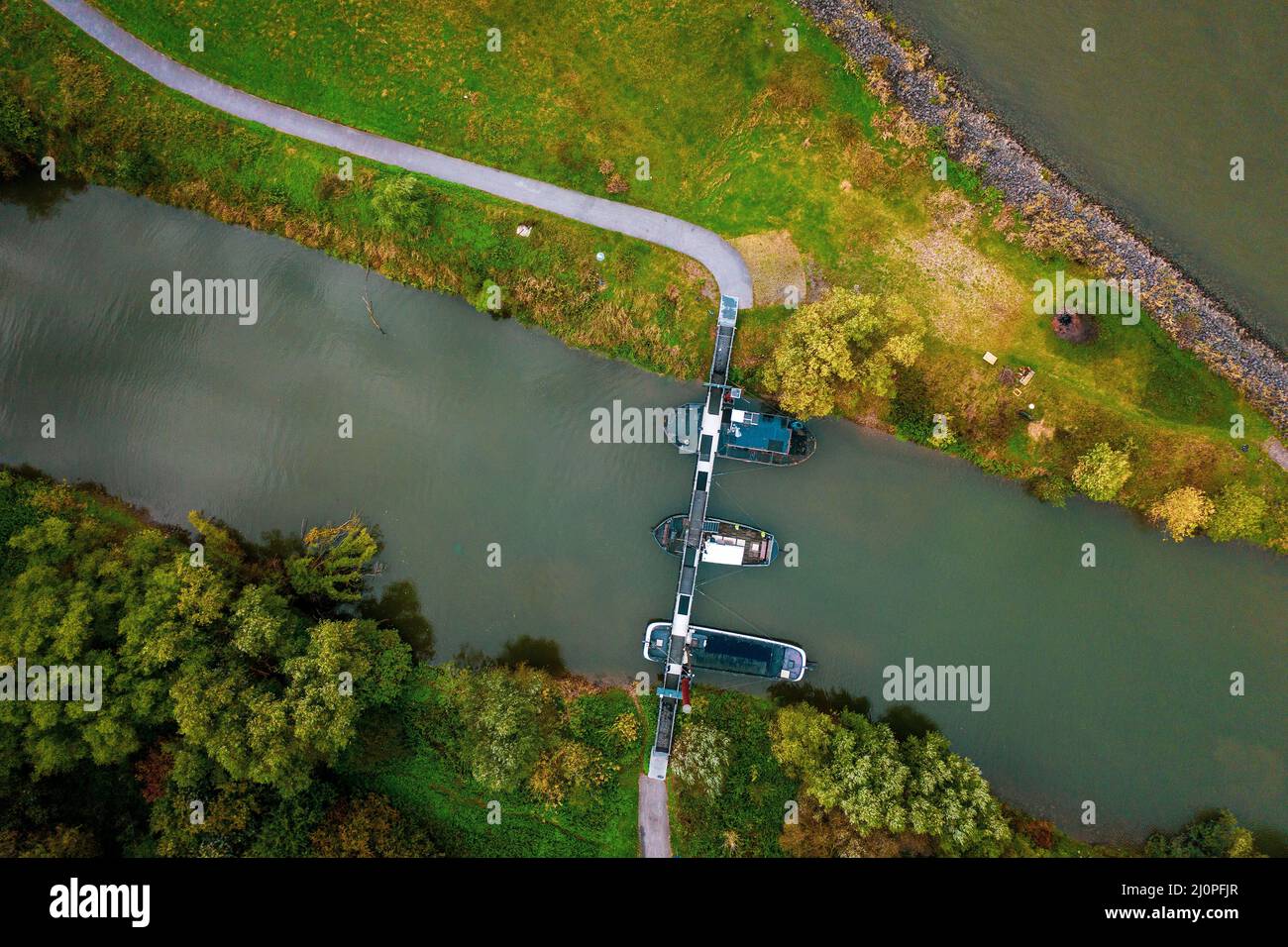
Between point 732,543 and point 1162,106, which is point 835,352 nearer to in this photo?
point 732,543

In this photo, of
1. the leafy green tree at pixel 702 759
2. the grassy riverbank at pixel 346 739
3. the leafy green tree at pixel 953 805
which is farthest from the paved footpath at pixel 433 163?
the leafy green tree at pixel 953 805

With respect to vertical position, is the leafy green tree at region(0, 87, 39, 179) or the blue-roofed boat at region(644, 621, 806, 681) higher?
the leafy green tree at region(0, 87, 39, 179)

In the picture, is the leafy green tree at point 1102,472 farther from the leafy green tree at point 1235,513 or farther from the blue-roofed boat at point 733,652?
the blue-roofed boat at point 733,652

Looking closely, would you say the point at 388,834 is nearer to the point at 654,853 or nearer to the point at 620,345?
the point at 654,853

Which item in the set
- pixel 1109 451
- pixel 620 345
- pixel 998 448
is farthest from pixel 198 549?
pixel 1109 451

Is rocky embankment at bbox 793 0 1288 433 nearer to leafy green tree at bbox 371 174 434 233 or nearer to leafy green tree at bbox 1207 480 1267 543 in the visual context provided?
leafy green tree at bbox 1207 480 1267 543

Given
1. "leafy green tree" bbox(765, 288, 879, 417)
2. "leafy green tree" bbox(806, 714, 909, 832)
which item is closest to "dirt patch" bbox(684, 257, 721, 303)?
"leafy green tree" bbox(765, 288, 879, 417)
